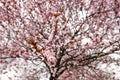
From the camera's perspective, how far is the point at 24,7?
1327 cm

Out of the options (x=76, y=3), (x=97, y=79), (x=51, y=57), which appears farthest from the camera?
(x=97, y=79)

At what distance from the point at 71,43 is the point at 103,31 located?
1.54 metres

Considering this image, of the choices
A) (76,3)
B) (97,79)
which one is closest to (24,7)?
(76,3)

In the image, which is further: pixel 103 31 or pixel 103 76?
pixel 103 76

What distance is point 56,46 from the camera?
12445 millimetres

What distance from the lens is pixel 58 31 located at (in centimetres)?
1262

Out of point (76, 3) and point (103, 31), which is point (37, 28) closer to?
point (76, 3)

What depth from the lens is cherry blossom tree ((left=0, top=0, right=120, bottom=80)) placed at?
12383 mm

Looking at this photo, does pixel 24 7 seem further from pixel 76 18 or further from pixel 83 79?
pixel 83 79

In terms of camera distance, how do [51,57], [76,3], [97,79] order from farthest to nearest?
[97,79], [76,3], [51,57]

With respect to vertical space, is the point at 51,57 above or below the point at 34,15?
below

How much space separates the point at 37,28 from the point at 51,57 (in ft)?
6.30

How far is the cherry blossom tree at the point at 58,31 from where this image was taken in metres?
12.4

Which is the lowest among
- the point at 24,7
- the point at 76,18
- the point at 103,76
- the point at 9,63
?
the point at 103,76
